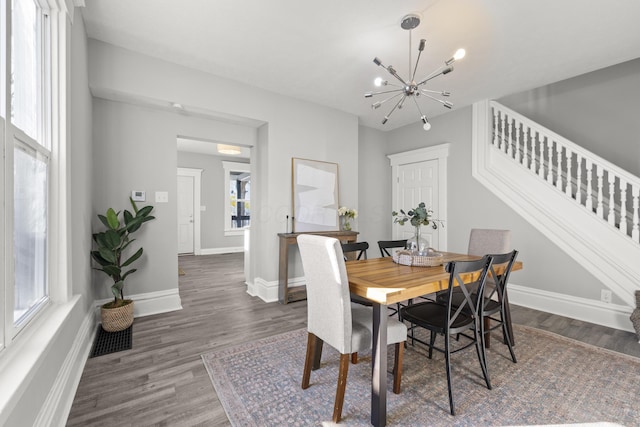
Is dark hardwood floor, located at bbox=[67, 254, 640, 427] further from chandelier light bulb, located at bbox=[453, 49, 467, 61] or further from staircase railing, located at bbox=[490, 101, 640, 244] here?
chandelier light bulb, located at bbox=[453, 49, 467, 61]

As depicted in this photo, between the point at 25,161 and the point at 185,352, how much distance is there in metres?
1.72

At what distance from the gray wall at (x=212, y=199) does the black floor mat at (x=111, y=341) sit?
4867 mm

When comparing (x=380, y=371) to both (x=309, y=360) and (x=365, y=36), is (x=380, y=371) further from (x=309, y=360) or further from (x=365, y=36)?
(x=365, y=36)

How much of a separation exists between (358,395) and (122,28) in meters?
3.47

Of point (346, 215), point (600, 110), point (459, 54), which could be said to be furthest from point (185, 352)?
point (600, 110)

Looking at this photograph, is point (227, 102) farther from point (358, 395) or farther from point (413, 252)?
point (358, 395)

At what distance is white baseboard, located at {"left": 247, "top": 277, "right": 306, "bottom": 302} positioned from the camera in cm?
370

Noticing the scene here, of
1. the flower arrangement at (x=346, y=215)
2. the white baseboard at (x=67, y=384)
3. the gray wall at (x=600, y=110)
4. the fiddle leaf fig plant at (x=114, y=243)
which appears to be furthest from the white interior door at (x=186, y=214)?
the gray wall at (x=600, y=110)

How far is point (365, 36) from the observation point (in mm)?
2525

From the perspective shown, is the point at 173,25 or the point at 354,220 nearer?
the point at 173,25

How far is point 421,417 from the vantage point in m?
1.61

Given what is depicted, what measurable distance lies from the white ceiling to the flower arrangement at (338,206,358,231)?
1.70 meters

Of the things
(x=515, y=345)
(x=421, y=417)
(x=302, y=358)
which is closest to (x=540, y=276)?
(x=515, y=345)

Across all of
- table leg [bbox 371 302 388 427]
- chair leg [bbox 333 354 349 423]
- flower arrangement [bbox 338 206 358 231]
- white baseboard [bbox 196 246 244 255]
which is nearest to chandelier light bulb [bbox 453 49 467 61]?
table leg [bbox 371 302 388 427]
